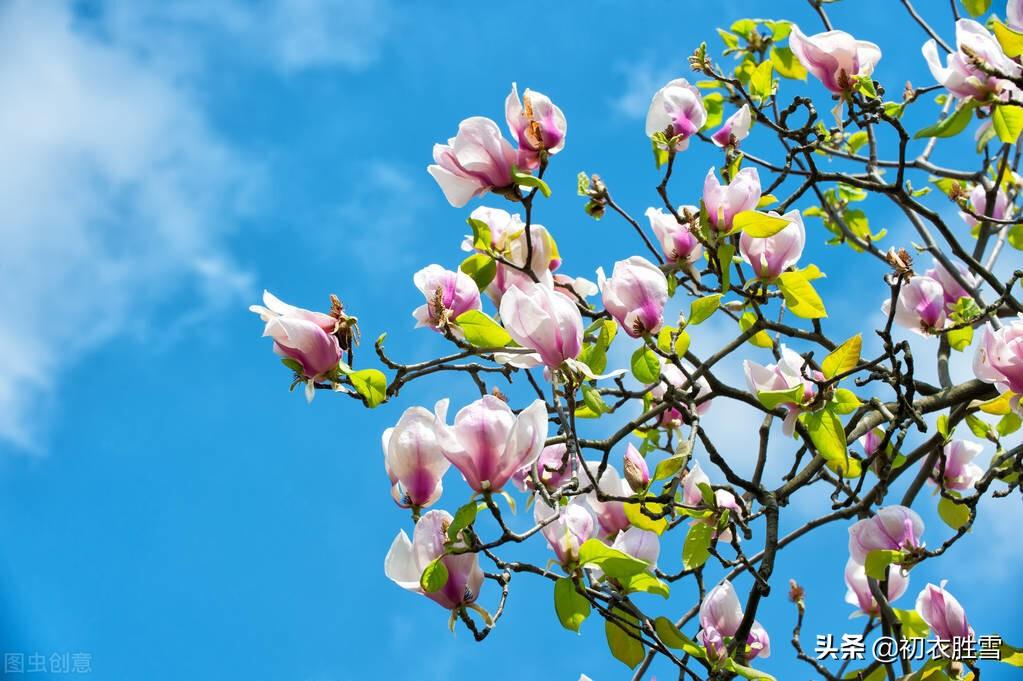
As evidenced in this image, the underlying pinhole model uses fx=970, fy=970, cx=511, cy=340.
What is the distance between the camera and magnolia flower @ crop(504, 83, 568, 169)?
4.69ft

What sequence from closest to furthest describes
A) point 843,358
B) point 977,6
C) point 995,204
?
point 843,358 → point 977,6 → point 995,204

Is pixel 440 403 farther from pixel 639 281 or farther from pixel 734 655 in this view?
pixel 734 655

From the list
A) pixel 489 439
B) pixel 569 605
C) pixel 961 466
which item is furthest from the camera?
pixel 961 466

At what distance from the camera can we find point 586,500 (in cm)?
159

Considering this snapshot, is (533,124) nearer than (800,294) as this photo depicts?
Yes

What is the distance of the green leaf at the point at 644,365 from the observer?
1444 millimetres

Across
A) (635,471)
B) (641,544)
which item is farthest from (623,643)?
(635,471)

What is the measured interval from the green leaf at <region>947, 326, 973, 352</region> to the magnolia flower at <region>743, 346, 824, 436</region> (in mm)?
538

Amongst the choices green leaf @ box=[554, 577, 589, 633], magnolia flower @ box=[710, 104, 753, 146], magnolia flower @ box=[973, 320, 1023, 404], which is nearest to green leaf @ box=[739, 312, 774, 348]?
magnolia flower @ box=[710, 104, 753, 146]

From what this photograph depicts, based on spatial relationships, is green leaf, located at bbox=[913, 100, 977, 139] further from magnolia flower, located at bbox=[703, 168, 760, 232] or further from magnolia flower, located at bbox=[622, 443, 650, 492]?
magnolia flower, located at bbox=[622, 443, 650, 492]

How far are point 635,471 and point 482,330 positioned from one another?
1.06ft

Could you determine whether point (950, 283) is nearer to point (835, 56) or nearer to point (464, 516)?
point (835, 56)

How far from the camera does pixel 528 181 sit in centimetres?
141

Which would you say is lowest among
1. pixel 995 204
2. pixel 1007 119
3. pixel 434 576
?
pixel 434 576
